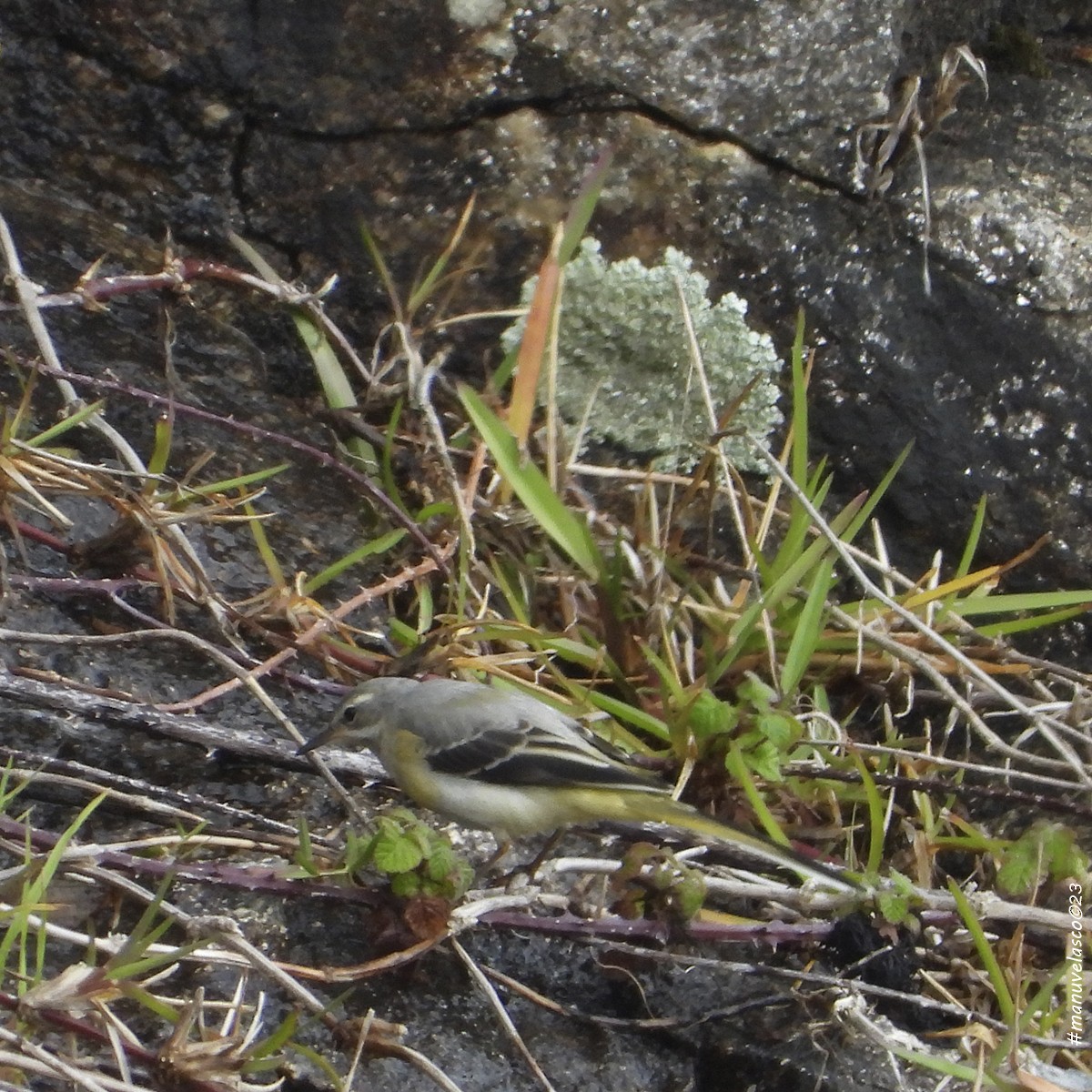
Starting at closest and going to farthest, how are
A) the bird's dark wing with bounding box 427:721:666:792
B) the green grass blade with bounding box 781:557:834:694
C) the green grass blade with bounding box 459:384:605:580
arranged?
the bird's dark wing with bounding box 427:721:666:792
the green grass blade with bounding box 781:557:834:694
the green grass blade with bounding box 459:384:605:580

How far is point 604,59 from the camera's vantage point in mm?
4375

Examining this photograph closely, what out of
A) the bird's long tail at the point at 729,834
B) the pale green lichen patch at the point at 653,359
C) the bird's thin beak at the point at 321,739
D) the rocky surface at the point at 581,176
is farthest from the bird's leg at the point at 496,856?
the rocky surface at the point at 581,176

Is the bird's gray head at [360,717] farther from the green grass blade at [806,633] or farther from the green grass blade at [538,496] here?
the green grass blade at [806,633]

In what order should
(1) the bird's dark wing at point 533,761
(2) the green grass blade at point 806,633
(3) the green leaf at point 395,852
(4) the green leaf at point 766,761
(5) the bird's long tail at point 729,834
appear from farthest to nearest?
(2) the green grass blade at point 806,633 < (4) the green leaf at point 766,761 < (1) the bird's dark wing at point 533,761 < (5) the bird's long tail at point 729,834 < (3) the green leaf at point 395,852

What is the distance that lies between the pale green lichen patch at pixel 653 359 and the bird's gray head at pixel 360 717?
1335 mm

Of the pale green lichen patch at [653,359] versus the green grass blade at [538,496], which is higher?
the pale green lichen patch at [653,359]

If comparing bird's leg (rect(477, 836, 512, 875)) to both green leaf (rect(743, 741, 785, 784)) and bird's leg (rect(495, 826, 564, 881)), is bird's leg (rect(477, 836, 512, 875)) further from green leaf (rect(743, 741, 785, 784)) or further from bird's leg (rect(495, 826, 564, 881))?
green leaf (rect(743, 741, 785, 784))

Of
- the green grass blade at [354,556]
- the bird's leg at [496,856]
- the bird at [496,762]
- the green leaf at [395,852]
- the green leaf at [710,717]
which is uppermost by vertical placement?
the green grass blade at [354,556]

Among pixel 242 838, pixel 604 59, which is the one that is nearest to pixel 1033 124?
pixel 604 59

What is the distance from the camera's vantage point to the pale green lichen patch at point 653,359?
432 cm

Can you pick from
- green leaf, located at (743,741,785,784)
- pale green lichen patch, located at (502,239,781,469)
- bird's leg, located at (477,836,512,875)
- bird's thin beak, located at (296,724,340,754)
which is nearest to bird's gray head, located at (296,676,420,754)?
bird's thin beak, located at (296,724,340,754)

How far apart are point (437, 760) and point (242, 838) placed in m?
0.55

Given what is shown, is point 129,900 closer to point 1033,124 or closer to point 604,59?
point 604,59

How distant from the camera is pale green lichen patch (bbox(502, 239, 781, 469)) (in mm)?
4324
